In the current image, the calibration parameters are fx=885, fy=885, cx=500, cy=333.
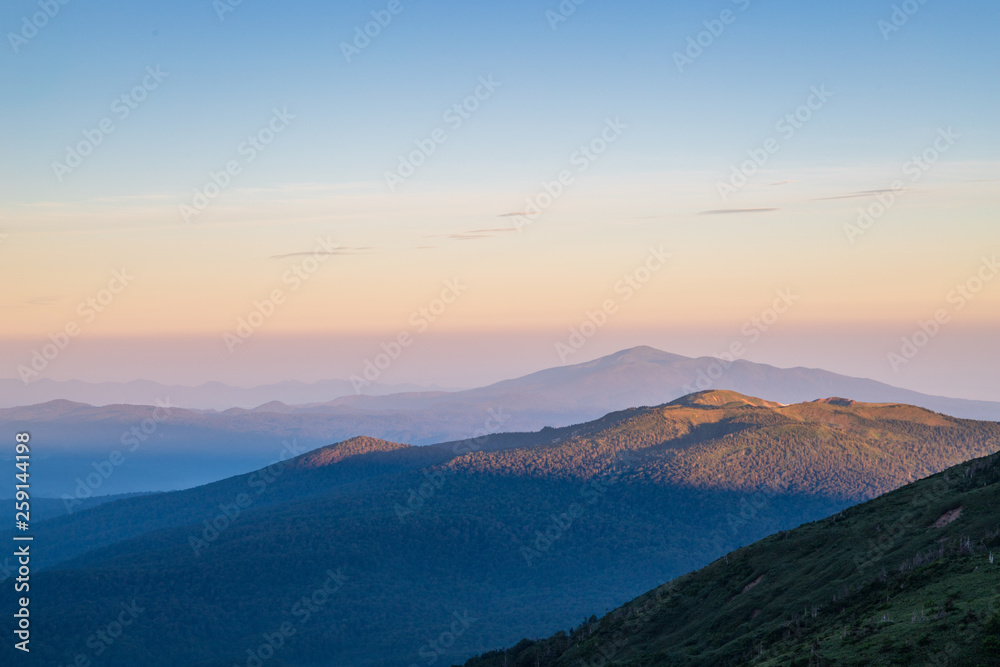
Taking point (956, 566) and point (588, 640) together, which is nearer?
point (956, 566)

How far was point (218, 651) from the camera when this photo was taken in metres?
162

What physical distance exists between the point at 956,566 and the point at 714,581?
26.1 m

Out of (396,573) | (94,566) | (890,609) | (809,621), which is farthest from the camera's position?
(396,573)

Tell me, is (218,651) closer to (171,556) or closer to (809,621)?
(171,556)

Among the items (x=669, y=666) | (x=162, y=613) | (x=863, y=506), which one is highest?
(x=162, y=613)

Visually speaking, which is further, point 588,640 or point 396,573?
point 396,573

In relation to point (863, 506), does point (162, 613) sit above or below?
above

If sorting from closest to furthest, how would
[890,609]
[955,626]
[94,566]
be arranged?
[955,626] → [890,609] → [94,566]

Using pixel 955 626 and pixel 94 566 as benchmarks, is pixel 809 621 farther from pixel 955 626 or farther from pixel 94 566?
pixel 94 566

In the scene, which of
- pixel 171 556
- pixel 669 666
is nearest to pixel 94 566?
pixel 171 556

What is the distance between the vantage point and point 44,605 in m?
162

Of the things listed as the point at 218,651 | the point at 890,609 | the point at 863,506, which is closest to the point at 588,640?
the point at 863,506

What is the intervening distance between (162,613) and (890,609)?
156m

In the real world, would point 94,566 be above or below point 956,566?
above
